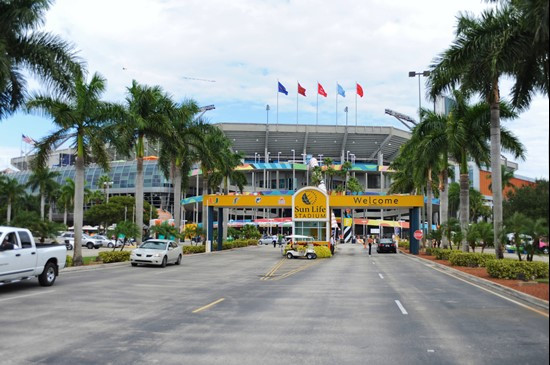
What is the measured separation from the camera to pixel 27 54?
70.0 ft

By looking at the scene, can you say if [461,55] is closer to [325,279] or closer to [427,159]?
[325,279]

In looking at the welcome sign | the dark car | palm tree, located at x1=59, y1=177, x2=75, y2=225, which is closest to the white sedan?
the welcome sign

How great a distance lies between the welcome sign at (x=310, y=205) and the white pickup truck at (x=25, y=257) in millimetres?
30863

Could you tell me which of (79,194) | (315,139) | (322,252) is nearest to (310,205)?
(322,252)

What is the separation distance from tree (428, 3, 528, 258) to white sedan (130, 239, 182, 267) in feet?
51.1

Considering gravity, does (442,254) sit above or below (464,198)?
below

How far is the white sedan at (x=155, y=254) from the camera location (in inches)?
1030

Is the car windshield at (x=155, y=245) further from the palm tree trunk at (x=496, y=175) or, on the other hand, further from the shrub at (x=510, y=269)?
the palm tree trunk at (x=496, y=175)

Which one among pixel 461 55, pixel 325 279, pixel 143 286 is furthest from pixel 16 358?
A: pixel 461 55

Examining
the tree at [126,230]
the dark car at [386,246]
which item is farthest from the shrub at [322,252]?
the tree at [126,230]

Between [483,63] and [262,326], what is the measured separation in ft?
48.1

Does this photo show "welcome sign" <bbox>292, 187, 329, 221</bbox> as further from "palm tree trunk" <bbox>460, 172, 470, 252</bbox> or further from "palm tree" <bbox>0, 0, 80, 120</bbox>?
"palm tree" <bbox>0, 0, 80, 120</bbox>

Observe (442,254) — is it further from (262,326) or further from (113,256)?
(262,326)

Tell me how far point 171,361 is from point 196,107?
32.1 meters
